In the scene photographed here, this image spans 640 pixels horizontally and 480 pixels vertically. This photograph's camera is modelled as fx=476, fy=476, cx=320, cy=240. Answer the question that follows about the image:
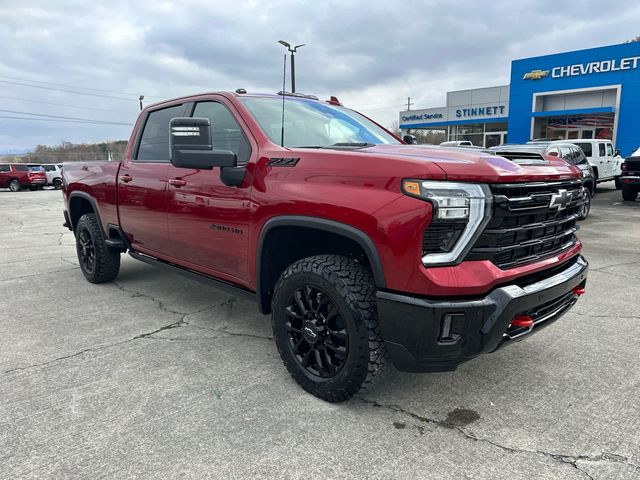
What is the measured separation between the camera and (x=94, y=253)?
17.3ft

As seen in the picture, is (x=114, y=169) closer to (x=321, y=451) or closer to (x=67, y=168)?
(x=67, y=168)

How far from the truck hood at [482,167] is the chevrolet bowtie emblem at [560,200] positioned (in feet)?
0.28

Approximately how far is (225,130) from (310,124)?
2.08 ft

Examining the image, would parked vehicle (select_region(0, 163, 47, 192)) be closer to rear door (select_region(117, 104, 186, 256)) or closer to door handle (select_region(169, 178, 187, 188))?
rear door (select_region(117, 104, 186, 256))

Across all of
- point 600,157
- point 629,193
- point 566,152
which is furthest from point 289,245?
point 600,157

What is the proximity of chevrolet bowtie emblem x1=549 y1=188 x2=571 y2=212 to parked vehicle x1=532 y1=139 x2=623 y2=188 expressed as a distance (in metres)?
14.9

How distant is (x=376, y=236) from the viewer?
236 cm

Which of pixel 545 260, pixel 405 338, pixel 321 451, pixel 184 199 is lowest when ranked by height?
pixel 321 451

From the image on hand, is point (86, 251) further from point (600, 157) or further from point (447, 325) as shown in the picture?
point (600, 157)

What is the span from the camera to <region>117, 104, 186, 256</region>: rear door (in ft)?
13.3

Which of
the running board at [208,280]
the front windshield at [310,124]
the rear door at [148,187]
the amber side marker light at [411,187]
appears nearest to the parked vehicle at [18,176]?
the rear door at [148,187]

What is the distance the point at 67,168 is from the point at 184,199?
2918mm

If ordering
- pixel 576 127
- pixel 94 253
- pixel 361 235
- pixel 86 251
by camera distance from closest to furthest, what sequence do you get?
pixel 361 235 → pixel 94 253 → pixel 86 251 → pixel 576 127

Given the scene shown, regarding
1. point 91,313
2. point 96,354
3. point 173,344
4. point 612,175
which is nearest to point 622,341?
point 173,344
